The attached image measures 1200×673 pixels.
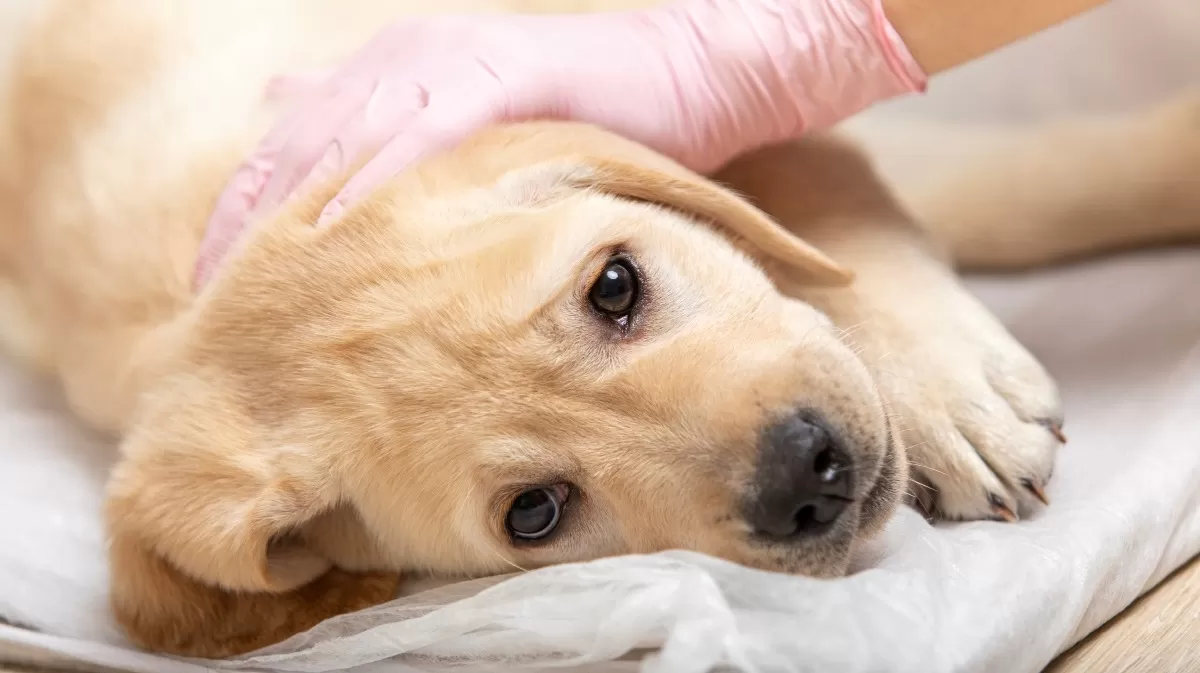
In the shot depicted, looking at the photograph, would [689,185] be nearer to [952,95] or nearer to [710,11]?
[710,11]

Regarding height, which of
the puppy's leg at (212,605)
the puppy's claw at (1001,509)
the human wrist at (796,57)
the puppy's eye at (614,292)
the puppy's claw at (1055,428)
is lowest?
the puppy's leg at (212,605)

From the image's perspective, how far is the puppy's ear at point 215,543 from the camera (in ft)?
4.92

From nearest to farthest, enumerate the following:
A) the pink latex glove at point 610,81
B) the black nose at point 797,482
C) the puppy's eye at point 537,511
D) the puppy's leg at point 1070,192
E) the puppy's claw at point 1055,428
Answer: the black nose at point 797,482
the puppy's eye at point 537,511
the puppy's claw at point 1055,428
the pink latex glove at point 610,81
the puppy's leg at point 1070,192

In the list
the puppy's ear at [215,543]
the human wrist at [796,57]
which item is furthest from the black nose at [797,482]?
the human wrist at [796,57]

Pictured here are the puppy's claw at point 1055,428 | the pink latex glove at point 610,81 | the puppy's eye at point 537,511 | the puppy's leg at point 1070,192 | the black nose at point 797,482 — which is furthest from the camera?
the puppy's leg at point 1070,192

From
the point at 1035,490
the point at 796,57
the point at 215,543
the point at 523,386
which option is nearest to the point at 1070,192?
the point at 796,57

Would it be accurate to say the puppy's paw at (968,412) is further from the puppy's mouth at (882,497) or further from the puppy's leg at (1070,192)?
the puppy's leg at (1070,192)

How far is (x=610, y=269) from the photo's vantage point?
154cm

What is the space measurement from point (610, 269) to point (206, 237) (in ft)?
2.47

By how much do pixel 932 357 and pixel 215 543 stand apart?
3.63ft

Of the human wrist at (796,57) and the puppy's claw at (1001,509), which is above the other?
the human wrist at (796,57)

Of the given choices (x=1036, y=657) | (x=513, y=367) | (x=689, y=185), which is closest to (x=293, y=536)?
(x=513, y=367)

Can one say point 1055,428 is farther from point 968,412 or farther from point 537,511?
point 537,511

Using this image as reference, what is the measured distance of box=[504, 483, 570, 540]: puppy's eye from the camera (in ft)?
4.91
